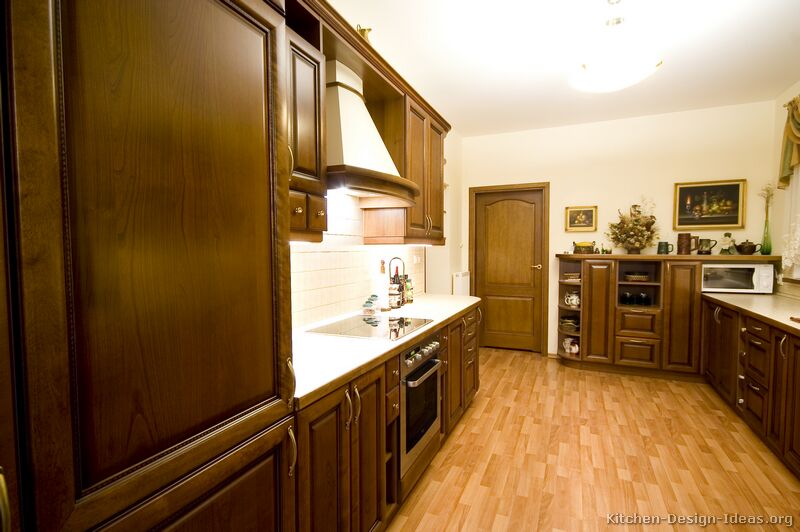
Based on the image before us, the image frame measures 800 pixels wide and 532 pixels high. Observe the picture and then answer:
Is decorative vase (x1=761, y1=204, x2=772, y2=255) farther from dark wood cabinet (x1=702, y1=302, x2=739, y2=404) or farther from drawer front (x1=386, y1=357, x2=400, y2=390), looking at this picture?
drawer front (x1=386, y1=357, x2=400, y2=390)

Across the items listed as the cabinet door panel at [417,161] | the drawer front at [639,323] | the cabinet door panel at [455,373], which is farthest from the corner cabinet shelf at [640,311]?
the cabinet door panel at [417,161]

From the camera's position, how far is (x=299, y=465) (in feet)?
3.82

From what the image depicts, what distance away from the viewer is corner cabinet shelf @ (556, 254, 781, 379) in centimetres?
378

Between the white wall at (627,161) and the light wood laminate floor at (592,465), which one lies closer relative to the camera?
the light wood laminate floor at (592,465)

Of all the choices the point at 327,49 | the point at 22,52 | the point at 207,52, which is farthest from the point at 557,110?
the point at 22,52

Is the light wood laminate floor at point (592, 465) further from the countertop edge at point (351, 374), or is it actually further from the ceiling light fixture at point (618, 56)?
the ceiling light fixture at point (618, 56)

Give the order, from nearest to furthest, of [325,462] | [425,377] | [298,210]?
[325,462] < [298,210] < [425,377]

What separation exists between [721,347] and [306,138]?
150 inches

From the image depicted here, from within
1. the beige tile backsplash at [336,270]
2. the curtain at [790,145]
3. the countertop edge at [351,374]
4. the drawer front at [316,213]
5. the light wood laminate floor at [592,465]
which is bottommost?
the light wood laminate floor at [592,465]

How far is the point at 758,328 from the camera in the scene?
2.61 metres

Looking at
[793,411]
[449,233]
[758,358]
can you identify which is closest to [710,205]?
[758,358]

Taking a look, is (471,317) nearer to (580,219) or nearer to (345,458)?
(345,458)

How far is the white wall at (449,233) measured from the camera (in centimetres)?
452

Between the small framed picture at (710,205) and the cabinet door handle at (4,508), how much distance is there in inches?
200
